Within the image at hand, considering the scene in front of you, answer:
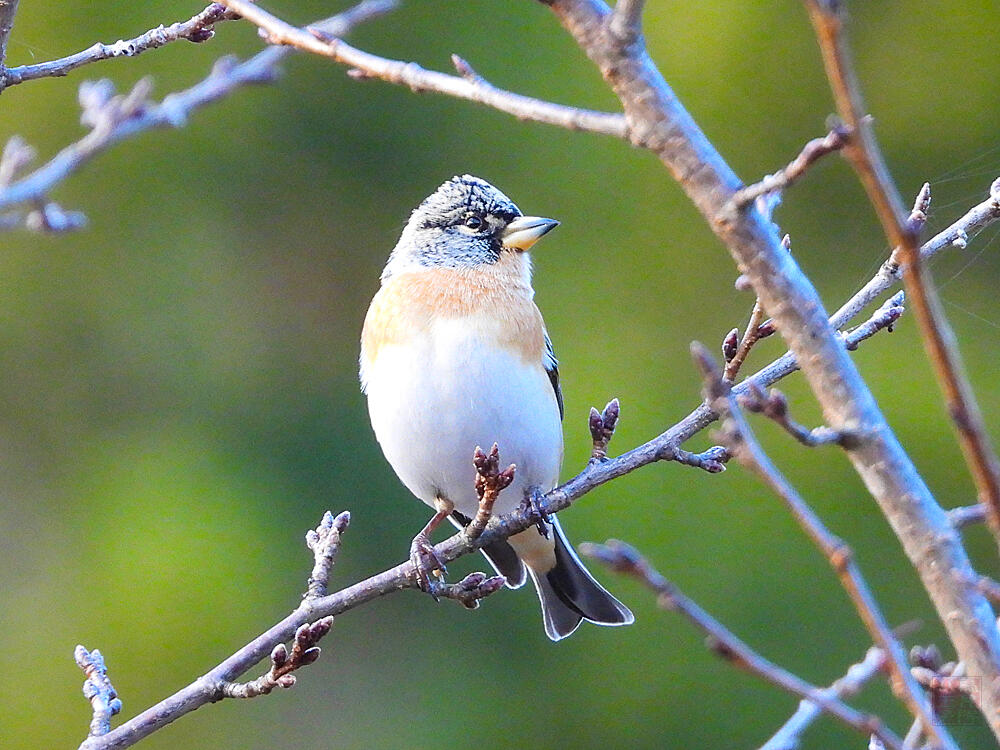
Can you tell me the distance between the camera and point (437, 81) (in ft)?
5.12

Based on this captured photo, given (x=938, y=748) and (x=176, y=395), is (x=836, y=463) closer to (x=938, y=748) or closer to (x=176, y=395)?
(x=176, y=395)

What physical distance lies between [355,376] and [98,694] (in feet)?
17.2

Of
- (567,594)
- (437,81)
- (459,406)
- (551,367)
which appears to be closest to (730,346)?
(459,406)

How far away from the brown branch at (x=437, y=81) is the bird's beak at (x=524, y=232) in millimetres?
1791

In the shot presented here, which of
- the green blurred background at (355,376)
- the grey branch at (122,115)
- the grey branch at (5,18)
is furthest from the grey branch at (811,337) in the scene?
the green blurred background at (355,376)

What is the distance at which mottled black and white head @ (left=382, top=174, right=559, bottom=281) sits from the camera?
3.68 m

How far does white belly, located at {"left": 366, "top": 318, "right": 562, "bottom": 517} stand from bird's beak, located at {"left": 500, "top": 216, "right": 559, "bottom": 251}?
17.1 inches

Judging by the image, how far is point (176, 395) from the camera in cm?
→ 762

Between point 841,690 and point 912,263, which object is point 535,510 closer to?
point 841,690

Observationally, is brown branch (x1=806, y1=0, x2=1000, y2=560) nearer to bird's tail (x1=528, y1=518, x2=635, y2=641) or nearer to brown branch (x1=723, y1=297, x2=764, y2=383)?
brown branch (x1=723, y1=297, x2=764, y2=383)

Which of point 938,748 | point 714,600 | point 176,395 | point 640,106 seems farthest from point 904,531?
point 176,395

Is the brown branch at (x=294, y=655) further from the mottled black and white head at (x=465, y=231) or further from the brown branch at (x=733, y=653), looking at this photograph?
the mottled black and white head at (x=465, y=231)

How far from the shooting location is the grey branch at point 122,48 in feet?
7.06

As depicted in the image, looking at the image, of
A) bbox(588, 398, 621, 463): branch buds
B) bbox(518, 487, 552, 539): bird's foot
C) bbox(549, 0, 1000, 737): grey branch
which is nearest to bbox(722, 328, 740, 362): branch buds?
bbox(588, 398, 621, 463): branch buds
